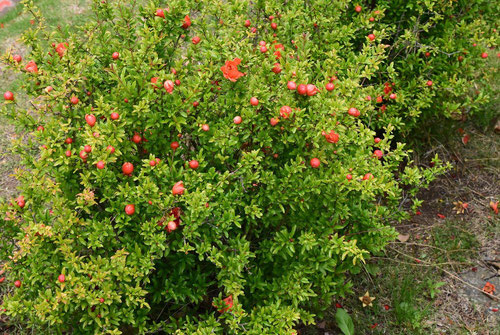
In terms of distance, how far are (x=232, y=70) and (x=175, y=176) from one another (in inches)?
22.3

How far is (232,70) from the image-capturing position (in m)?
2.09

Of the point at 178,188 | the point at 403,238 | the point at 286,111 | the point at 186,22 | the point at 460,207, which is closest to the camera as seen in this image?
the point at 178,188

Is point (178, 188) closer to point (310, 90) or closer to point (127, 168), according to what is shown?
point (127, 168)

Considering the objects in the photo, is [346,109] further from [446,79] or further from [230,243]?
[446,79]

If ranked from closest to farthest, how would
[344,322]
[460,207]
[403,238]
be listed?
1. [344,322]
2. [403,238]
3. [460,207]

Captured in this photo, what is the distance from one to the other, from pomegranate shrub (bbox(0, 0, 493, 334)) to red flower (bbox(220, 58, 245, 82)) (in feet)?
0.04

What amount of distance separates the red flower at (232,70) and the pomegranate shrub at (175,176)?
11mm

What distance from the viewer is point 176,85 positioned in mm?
2127

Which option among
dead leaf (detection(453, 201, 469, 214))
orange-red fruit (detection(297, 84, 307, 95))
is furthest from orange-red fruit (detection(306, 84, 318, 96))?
dead leaf (detection(453, 201, 469, 214))

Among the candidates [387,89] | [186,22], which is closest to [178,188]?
[186,22]

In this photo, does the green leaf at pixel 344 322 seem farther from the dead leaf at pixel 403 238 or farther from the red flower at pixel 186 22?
the red flower at pixel 186 22

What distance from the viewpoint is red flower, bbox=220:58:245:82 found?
2.08 meters

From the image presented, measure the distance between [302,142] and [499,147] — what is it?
10.2 ft

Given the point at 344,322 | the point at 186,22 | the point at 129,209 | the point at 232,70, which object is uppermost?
the point at 186,22
